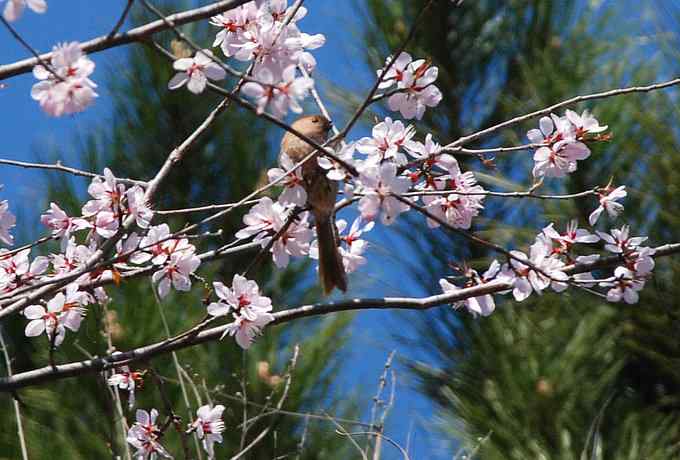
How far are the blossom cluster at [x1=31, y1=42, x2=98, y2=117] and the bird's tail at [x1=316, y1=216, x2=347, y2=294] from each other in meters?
0.72

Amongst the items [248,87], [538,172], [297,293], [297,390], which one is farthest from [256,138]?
[248,87]

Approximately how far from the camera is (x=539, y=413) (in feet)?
13.5

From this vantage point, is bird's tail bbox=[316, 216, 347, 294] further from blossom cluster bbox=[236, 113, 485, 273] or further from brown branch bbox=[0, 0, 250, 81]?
brown branch bbox=[0, 0, 250, 81]

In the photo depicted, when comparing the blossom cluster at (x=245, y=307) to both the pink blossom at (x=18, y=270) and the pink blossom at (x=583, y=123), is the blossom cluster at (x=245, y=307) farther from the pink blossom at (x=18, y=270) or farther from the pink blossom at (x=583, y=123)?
the pink blossom at (x=583, y=123)

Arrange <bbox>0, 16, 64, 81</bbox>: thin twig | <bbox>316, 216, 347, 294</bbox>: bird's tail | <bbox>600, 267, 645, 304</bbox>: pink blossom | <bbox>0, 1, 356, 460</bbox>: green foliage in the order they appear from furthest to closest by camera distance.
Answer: <bbox>0, 1, 356, 460</bbox>: green foliage
<bbox>316, 216, 347, 294</bbox>: bird's tail
<bbox>600, 267, 645, 304</bbox>: pink blossom
<bbox>0, 16, 64, 81</bbox>: thin twig

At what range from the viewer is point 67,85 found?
145cm

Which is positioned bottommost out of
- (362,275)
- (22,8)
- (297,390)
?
(297,390)

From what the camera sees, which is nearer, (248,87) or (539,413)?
(248,87)

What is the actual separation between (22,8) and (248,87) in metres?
0.29

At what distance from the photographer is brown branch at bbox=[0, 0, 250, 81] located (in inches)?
59.2

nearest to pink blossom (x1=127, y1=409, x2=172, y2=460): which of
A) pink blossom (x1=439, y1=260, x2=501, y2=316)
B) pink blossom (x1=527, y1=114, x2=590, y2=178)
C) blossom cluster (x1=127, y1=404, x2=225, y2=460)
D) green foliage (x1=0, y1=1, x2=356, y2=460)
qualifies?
blossom cluster (x1=127, y1=404, x2=225, y2=460)

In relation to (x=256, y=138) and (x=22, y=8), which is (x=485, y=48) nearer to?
(x=256, y=138)

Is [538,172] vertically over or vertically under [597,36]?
under

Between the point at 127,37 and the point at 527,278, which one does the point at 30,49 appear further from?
the point at 527,278
